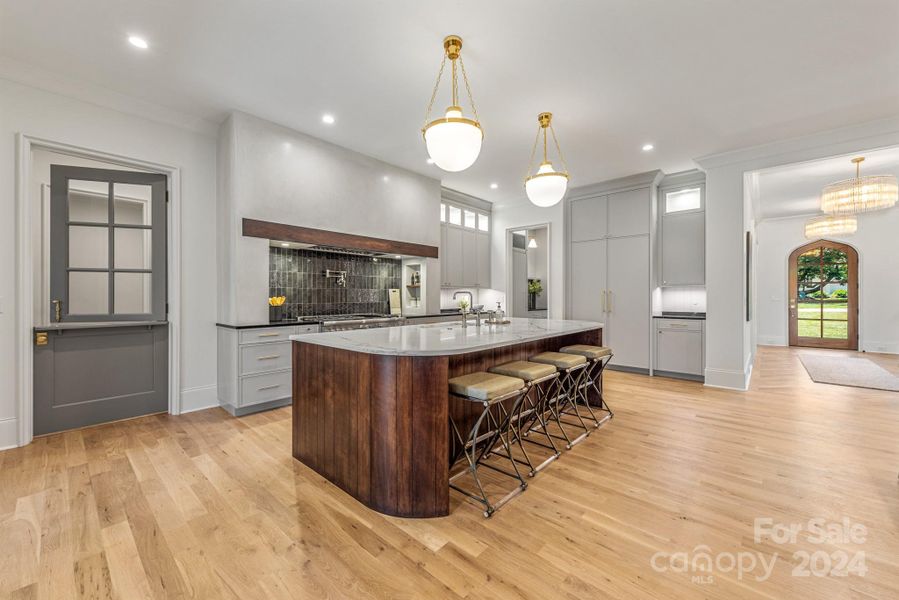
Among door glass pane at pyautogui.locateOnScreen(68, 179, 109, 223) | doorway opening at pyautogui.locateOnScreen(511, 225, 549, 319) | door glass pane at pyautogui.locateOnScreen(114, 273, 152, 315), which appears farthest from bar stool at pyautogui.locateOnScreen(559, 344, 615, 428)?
door glass pane at pyautogui.locateOnScreen(68, 179, 109, 223)

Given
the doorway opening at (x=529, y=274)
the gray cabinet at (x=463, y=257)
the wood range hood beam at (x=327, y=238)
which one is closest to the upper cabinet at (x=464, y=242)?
the gray cabinet at (x=463, y=257)

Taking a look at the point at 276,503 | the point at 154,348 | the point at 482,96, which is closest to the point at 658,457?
the point at 276,503

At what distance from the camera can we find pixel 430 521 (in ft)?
6.38

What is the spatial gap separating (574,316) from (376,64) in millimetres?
4740

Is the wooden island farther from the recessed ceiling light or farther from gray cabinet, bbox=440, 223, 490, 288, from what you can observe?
gray cabinet, bbox=440, 223, 490, 288

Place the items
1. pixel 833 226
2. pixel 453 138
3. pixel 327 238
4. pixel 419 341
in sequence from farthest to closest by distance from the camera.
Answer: pixel 833 226, pixel 327 238, pixel 453 138, pixel 419 341

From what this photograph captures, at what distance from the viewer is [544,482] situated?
2.35 m

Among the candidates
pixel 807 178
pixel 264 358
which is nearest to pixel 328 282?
pixel 264 358

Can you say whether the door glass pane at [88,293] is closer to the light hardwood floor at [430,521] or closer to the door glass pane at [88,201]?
the door glass pane at [88,201]

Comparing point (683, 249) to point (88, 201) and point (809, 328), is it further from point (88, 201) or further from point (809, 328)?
point (88, 201)

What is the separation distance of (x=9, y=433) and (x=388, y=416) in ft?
10.5

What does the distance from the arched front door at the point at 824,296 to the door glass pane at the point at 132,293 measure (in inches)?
454

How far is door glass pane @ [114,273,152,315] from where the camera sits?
137 inches

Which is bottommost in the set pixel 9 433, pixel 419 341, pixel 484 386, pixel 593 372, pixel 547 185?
pixel 9 433
